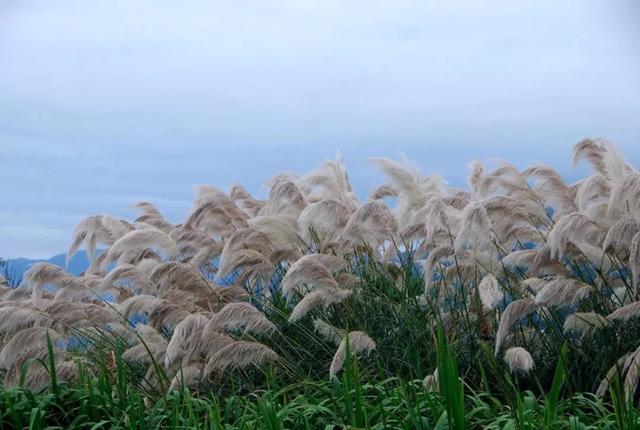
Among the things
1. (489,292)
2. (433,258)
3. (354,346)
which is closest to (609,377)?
(489,292)

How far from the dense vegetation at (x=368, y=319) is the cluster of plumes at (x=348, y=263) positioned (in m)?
0.01

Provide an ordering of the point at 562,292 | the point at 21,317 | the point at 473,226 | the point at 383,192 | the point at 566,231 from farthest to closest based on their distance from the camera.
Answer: the point at 383,192 → the point at 21,317 → the point at 473,226 → the point at 566,231 → the point at 562,292

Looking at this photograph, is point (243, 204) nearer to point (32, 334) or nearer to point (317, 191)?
point (317, 191)

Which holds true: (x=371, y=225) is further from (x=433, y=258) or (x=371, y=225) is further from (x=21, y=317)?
(x=21, y=317)

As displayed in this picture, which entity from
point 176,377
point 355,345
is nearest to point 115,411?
point 176,377

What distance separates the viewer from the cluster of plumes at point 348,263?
5.00m

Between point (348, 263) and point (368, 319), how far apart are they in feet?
1.26

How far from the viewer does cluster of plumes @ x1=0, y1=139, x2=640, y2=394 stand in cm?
500

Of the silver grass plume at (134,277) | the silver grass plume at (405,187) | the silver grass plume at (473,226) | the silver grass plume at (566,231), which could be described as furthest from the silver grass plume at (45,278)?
the silver grass plume at (566,231)

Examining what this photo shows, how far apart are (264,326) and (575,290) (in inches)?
62.5

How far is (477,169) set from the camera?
7.70m

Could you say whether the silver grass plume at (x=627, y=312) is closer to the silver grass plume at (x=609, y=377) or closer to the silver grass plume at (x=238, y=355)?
the silver grass plume at (x=609, y=377)

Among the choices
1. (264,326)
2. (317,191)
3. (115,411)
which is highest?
(317,191)

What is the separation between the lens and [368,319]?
19.5 feet
